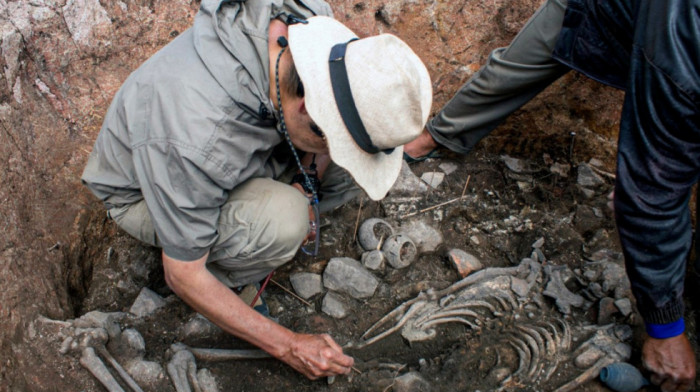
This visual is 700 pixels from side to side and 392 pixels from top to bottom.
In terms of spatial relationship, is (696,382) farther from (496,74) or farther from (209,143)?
(209,143)

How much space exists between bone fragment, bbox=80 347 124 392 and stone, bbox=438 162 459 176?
231 cm

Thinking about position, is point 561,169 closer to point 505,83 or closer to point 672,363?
point 505,83

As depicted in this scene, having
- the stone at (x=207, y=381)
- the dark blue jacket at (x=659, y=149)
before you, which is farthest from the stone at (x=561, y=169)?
the stone at (x=207, y=381)

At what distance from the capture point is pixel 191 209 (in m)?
1.90

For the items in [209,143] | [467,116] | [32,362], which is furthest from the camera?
[467,116]

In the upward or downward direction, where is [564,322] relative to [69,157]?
downward

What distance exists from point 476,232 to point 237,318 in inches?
67.2

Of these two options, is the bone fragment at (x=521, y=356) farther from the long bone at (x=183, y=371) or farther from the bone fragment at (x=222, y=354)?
the long bone at (x=183, y=371)

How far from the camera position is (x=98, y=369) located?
220 centimetres

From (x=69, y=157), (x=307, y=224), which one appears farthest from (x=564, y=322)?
(x=69, y=157)

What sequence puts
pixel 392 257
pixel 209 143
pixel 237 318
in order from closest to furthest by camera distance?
pixel 209 143, pixel 237 318, pixel 392 257

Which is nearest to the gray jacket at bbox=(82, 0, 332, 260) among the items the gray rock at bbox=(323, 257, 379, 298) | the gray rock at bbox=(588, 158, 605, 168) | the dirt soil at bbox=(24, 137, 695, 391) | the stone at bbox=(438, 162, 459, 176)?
the dirt soil at bbox=(24, 137, 695, 391)

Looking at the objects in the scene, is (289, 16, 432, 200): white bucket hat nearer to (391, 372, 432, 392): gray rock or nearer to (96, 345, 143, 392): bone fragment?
(391, 372, 432, 392): gray rock

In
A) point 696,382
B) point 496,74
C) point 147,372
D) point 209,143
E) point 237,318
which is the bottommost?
point 696,382
